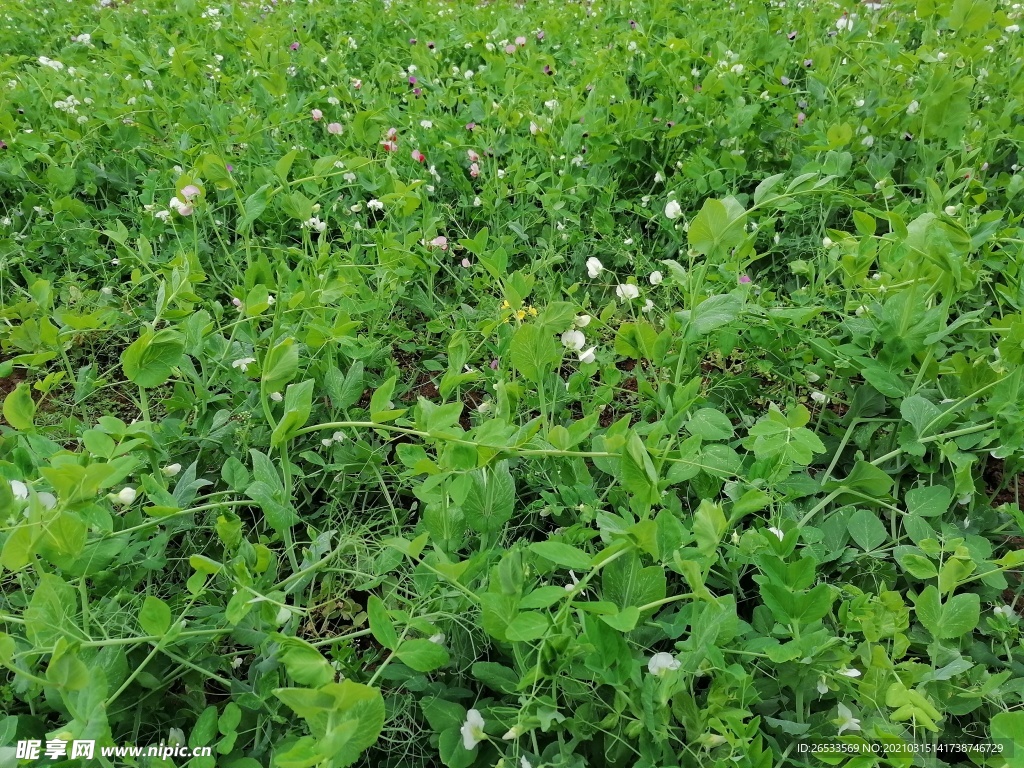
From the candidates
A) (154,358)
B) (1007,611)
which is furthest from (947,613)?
(154,358)

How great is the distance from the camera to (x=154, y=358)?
53.2 inches

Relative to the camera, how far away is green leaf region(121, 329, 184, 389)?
1.30 m

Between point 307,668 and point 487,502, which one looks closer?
point 307,668

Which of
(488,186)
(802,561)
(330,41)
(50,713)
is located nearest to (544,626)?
(802,561)

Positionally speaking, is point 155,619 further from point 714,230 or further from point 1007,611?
point 1007,611

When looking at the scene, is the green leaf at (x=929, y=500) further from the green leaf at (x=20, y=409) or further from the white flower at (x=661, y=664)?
the green leaf at (x=20, y=409)

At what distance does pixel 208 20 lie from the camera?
4359 mm

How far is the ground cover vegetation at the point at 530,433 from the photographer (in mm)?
1053

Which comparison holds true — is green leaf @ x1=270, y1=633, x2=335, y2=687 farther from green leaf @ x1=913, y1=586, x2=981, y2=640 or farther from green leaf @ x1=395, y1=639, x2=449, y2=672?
green leaf @ x1=913, y1=586, x2=981, y2=640

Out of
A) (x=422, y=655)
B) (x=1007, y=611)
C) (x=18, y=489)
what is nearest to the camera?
(x=422, y=655)

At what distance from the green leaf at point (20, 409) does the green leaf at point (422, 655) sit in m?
0.85

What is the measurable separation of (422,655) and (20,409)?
0.90m

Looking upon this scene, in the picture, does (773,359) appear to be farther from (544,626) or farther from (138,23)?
(138,23)

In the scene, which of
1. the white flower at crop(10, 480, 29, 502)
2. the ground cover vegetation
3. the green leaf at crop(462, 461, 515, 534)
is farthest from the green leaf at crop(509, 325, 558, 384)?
the white flower at crop(10, 480, 29, 502)
